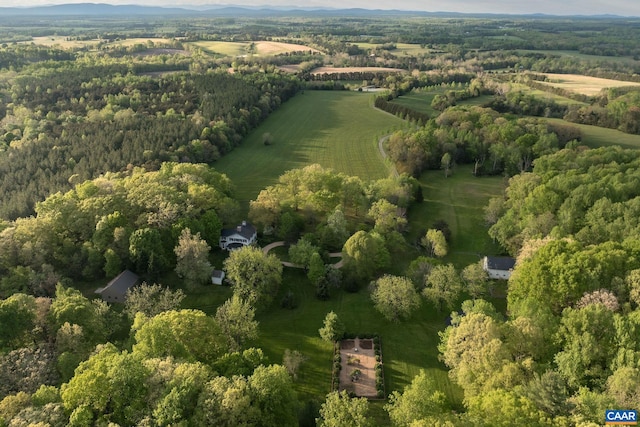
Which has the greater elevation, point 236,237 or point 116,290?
point 236,237

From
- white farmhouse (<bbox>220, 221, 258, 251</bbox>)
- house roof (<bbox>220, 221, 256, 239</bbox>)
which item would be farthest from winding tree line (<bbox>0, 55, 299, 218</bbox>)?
white farmhouse (<bbox>220, 221, 258, 251</bbox>)

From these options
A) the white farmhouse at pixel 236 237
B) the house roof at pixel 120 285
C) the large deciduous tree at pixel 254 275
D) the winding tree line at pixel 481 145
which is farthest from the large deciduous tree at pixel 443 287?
the winding tree line at pixel 481 145

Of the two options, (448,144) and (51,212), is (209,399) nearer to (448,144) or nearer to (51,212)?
(51,212)

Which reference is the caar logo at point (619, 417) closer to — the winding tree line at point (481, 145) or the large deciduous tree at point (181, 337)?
the large deciduous tree at point (181, 337)

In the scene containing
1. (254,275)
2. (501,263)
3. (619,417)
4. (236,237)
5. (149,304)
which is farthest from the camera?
(236,237)

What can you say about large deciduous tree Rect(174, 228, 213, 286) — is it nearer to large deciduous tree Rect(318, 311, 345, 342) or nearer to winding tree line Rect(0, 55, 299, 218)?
large deciduous tree Rect(318, 311, 345, 342)

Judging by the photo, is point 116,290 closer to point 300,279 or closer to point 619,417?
point 300,279

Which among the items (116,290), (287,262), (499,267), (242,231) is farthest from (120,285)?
(499,267)
